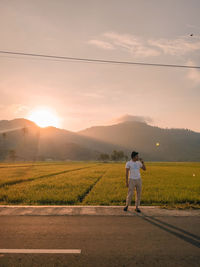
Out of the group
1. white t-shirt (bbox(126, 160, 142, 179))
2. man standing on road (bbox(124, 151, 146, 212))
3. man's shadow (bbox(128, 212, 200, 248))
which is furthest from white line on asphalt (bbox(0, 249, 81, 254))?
white t-shirt (bbox(126, 160, 142, 179))

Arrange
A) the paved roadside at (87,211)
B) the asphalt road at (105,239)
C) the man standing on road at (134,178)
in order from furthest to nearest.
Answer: the man standing on road at (134,178), the paved roadside at (87,211), the asphalt road at (105,239)

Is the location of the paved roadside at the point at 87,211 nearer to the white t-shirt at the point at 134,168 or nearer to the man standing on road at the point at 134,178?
the man standing on road at the point at 134,178

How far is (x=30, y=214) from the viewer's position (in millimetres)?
8852

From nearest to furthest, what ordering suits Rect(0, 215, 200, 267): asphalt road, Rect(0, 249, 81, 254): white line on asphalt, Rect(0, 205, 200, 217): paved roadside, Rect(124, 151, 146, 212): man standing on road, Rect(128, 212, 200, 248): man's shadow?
Rect(0, 215, 200, 267): asphalt road
Rect(0, 249, 81, 254): white line on asphalt
Rect(128, 212, 200, 248): man's shadow
Rect(0, 205, 200, 217): paved roadside
Rect(124, 151, 146, 212): man standing on road

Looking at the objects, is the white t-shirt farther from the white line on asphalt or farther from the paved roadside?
the white line on asphalt

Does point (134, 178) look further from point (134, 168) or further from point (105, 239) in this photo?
point (105, 239)

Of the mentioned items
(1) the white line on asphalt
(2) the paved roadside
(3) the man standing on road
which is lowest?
(2) the paved roadside

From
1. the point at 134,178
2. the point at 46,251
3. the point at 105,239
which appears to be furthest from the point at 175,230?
the point at 46,251

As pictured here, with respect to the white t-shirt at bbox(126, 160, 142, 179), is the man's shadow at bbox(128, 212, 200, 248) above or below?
below

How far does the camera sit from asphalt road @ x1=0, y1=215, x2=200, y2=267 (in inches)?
195

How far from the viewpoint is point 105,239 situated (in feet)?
20.1

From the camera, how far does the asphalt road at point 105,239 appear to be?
4957mm

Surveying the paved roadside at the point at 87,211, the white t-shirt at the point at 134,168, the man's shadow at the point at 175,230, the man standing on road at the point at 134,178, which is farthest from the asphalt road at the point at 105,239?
the white t-shirt at the point at 134,168

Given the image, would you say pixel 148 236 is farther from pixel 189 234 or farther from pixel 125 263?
pixel 125 263
